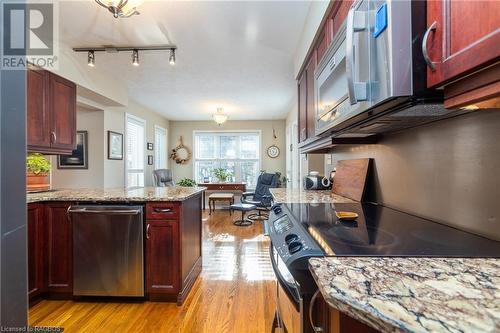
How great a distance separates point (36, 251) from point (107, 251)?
2.02 feet

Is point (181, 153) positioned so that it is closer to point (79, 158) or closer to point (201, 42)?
point (79, 158)

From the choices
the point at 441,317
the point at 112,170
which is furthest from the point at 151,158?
the point at 441,317

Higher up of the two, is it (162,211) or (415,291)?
(415,291)

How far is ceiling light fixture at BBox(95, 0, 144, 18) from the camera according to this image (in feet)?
5.30

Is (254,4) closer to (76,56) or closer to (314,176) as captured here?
(314,176)

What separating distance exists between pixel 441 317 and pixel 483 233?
68cm

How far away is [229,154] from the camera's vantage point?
23.1ft

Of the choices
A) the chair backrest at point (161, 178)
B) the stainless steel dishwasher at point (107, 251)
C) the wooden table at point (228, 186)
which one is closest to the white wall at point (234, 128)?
the wooden table at point (228, 186)

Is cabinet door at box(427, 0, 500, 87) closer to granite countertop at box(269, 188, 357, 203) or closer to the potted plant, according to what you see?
granite countertop at box(269, 188, 357, 203)

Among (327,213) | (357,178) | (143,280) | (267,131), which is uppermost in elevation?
(267,131)

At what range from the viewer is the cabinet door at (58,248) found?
2129 millimetres

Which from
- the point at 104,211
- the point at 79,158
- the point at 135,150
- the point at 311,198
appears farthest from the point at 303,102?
the point at 135,150

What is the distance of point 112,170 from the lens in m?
4.11

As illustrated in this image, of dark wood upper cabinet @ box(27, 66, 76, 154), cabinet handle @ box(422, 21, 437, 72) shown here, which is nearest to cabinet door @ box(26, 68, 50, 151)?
dark wood upper cabinet @ box(27, 66, 76, 154)
